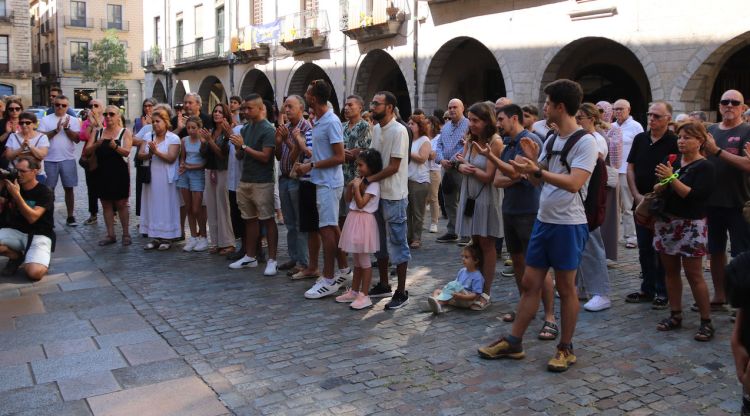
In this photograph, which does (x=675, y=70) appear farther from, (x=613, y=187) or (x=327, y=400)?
(x=327, y=400)

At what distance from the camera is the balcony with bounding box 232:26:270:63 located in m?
26.5

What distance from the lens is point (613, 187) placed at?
7574 millimetres

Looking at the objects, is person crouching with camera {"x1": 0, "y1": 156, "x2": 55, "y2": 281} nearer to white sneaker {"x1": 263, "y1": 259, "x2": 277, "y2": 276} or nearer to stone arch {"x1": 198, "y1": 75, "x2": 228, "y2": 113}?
white sneaker {"x1": 263, "y1": 259, "x2": 277, "y2": 276}

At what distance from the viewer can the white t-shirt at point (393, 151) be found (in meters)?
6.16

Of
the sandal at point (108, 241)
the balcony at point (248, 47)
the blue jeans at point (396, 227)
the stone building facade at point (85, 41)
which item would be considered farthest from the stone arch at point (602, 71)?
the stone building facade at point (85, 41)

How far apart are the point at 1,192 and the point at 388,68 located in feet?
54.1

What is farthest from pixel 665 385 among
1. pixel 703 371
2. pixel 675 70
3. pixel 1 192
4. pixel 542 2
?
pixel 542 2

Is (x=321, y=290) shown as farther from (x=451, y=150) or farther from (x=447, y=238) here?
(x=451, y=150)

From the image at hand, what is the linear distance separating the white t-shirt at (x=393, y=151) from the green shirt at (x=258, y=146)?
5.26ft

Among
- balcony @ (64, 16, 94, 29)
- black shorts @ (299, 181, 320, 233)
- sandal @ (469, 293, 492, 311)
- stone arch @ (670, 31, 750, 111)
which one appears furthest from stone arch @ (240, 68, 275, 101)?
balcony @ (64, 16, 94, 29)

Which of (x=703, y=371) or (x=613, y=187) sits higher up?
(x=613, y=187)

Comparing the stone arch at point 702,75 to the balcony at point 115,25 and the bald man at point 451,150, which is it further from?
the balcony at point 115,25

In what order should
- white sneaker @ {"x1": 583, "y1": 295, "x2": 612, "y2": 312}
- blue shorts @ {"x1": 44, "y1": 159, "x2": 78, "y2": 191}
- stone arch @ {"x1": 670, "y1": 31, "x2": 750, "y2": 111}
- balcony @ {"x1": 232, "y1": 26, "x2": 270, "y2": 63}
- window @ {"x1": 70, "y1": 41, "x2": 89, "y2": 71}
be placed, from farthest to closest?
window @ {"x1": 70, "y1": 41, "x2": 89, "y2": 71} < balcony @ {"x1": 232, "y1": 26, "x2": 270, "y2": 63} < stone arch @ {"x1": 670, "y1": 31, "x2": 750, "y2": 111} < blue shorts @ {"x1": 44, "y1": 159, "x2": 78, "y2": 191} < white sneaker @ {"x1": 583, "y1": 295, "x2": 612, "y2": 312}

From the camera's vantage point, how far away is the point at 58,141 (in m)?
10.6
